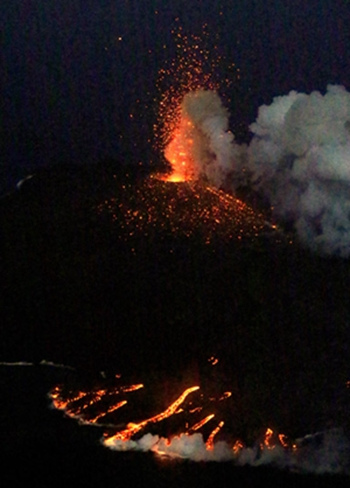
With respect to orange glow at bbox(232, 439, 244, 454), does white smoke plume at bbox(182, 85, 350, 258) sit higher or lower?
higher

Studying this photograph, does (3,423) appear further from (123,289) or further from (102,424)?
(123,289)

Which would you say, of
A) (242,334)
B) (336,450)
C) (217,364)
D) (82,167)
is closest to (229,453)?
(336,450)

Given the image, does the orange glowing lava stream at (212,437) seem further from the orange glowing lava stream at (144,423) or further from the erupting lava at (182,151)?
the erupting lava at (182,151)

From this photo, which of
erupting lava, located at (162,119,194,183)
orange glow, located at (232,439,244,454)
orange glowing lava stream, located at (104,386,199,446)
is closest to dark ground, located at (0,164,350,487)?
orange glow, located at (232,439,244,454)

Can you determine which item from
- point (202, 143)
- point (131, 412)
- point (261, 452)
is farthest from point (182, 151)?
point (261, 452)

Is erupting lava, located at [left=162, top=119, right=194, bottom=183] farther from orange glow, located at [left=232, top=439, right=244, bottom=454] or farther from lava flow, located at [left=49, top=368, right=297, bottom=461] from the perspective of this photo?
orange glow, located at [left=232, top=439, right=244, bottom=454]

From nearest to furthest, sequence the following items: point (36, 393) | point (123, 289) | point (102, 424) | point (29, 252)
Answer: point (102, 424) < point (36, 393) < point (123, 289) < point (29, 252)
